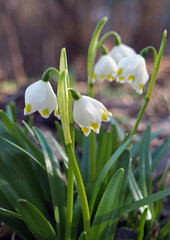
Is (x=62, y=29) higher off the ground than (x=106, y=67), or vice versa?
(x=106, y=67)

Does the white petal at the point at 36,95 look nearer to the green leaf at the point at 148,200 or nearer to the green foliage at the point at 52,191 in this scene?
the green foliage at the point at 52,191

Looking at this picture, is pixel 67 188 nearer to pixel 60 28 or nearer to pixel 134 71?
pixel 134 71

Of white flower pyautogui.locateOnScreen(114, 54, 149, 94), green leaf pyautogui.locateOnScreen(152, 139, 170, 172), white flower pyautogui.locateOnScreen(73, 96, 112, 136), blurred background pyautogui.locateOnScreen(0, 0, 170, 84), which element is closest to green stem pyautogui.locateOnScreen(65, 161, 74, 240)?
white flower pyautogui.locateOnScreen(73, 96, 112, 136)

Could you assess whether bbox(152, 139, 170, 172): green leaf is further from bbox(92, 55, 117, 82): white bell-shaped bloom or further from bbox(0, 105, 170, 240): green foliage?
bbox(92, 55, 117, 82): white bell-shaped bloom

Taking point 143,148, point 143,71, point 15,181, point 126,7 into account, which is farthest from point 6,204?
point 126,7

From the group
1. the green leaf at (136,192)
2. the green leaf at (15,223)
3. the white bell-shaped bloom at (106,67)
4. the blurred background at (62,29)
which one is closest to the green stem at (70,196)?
the green leaf at (15,223)

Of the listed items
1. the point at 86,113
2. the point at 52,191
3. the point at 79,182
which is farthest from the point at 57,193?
the point at 86,113
